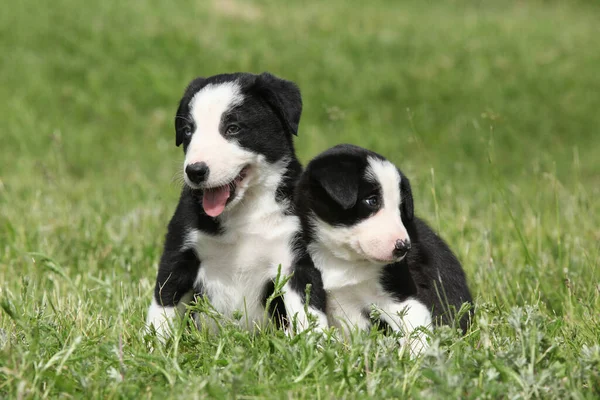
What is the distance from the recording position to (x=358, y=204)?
4090 mm

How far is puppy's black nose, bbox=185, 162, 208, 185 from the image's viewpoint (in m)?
3.87

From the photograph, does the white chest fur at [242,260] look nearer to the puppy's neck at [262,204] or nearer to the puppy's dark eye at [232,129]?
the puppy's neck at [262,204]

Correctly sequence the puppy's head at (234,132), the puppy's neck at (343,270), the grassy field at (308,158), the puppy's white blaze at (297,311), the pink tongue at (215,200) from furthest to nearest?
the puppy's neck at (343,270) < the pink tongue at (215,200) < the puppy's head at (234,132) < the puppy's white blaze at (297,311) < the grassy field at (308,158)

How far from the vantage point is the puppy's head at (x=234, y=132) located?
13.0 ft

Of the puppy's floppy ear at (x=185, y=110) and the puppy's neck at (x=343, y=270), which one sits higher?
the puppy's floppy ear at (x=185, y=110)

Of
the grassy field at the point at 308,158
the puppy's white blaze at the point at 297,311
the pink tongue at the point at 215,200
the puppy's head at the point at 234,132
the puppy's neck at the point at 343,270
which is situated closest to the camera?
the grassy field at the point at 308,158

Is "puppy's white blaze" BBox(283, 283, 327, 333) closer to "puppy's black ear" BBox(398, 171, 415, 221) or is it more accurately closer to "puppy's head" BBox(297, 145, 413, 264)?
"puppy's head" BBox(297, 145, 413, 264)

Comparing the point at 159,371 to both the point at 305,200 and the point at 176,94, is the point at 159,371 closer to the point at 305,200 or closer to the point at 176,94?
the point at 305,200

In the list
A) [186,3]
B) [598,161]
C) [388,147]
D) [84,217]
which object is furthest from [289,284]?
[186,3]

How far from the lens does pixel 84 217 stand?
6672 mm

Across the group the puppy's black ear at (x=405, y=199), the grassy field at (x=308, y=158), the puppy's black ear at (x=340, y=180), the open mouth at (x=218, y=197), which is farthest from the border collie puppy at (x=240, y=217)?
the puppy's black ear at (x=405, y=199)

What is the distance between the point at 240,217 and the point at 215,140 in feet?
1.64

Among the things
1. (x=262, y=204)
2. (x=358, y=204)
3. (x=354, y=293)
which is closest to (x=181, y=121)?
(x=262, y=204)

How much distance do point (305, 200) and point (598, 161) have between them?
9.70 metres
